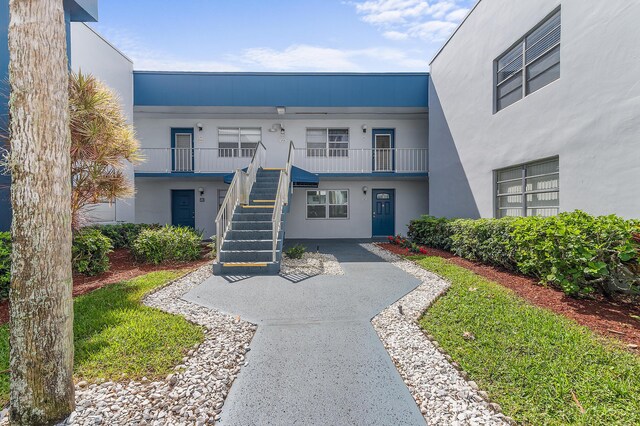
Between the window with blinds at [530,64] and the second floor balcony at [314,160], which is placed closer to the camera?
the window with blinds at [530,64]

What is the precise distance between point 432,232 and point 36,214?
971 cm

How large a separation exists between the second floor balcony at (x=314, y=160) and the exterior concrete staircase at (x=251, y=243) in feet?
13.1

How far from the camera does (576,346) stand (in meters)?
3.10

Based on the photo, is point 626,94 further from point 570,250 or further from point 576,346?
point 576,346

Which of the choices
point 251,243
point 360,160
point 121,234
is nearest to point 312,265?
point 251,243

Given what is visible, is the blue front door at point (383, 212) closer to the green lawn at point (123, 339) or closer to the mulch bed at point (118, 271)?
A: the mulch bed at point (118, 271)

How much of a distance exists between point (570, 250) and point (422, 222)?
6.18 m

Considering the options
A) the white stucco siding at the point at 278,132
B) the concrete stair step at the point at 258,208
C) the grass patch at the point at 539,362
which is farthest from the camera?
the white stucco siding at the point at 278,132

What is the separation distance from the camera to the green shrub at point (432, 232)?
9016 millimetres

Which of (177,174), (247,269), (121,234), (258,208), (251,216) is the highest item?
(177,174)

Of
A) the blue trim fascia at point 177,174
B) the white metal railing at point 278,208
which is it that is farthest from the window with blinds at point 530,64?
the blue trim fascia at point 177,174

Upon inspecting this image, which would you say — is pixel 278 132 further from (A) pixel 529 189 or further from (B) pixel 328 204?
(A) pixel 529 189

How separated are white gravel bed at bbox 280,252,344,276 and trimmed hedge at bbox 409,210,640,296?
3689mm

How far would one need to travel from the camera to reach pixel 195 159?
12516 millimetres
